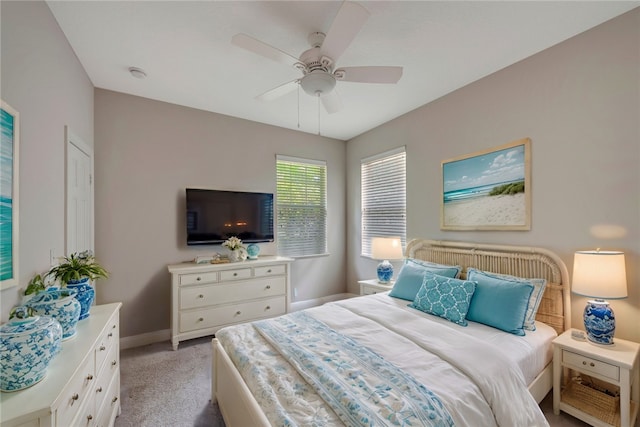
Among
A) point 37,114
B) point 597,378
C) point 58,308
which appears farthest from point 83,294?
point 597,378

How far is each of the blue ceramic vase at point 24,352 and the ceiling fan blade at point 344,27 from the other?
2.02 meters

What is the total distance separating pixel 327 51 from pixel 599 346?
2764mm

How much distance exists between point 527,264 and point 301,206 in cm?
297

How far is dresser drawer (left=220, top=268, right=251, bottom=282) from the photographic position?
327cm

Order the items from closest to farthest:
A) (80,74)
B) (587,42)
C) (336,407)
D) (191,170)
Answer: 1. (336,407)
2. (587,42)
3. (80,74)
4. (191,170)

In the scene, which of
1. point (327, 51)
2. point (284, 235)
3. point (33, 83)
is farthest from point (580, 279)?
point (33, 83)

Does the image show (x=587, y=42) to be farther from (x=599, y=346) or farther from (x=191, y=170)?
(x=191, y=170)

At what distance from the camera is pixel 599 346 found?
1897 millimetres

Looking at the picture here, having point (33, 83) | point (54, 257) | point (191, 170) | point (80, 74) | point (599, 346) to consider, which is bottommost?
point (599, 346)

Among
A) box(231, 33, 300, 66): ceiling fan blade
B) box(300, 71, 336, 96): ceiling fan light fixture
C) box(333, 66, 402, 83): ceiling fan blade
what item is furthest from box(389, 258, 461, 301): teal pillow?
box(231, 33, 300, 66): ceiling fan blade

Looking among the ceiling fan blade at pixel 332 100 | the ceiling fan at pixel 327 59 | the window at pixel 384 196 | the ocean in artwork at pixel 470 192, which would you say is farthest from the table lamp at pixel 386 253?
the ceiling fan at pixel 327 59

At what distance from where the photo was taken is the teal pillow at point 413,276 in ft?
9.02

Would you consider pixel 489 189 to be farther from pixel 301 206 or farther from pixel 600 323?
pixel 301 206

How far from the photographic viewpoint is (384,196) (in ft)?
13.5
